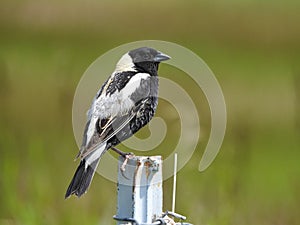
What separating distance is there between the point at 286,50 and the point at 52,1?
13.8ft

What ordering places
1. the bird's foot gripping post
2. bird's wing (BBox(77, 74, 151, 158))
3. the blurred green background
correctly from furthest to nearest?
the blurred green background → bird's wing (BBox(77, 74, 151, 158)) → the bird's foot gripping post

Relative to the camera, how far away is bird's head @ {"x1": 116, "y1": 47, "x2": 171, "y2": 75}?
466cm

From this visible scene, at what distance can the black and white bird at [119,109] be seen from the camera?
169 inches

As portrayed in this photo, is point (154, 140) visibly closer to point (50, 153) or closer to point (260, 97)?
point (50, 153)

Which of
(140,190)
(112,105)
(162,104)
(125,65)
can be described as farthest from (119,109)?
(162,104)

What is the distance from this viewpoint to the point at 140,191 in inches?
152

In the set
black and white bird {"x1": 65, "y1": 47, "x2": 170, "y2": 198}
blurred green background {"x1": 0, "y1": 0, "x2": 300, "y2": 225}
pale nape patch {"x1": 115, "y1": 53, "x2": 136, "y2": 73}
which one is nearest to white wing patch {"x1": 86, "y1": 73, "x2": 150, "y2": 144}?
black and white bird {"x1": 65, "y1": 47, "x2": 170, "y2": 198}

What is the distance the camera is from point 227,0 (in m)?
18.5

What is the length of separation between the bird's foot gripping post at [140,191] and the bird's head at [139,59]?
87 centimetres

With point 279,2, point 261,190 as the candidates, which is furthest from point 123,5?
point 261,190

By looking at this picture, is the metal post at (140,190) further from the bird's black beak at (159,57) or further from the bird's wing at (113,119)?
the bird's black beak at (159,57)

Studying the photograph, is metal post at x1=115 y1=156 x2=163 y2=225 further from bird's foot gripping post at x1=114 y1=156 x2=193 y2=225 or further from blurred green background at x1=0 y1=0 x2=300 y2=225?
blurred green background at x1=0 y1=0 x2=300 y2=225

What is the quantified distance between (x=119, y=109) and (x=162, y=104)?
183 inches

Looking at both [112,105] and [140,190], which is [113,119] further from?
[140,190]
